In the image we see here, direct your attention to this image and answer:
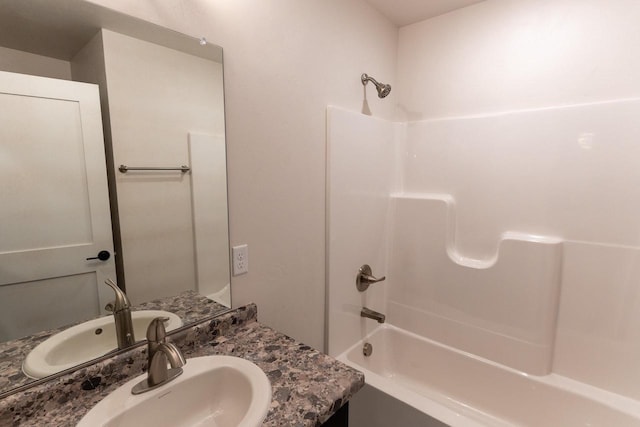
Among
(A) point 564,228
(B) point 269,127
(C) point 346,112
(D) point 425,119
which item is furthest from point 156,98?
(A) point 564,228

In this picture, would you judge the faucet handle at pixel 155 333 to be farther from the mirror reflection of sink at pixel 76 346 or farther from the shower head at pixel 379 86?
the shower head at pixel 379 86

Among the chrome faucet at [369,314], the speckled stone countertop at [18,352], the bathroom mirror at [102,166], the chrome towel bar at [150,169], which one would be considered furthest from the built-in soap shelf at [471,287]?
the speckled stone countertop at [18,352]

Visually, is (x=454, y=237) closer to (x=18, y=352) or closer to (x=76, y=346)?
(x=76, y=346)

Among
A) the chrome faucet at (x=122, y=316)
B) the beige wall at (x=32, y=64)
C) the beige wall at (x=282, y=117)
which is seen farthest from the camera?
the beige wall at (x=282, y=117)

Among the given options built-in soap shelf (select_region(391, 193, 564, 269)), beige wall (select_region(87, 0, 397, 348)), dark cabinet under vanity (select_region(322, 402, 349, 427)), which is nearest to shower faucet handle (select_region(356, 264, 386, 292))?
beige wall (select_region(87, 0, 397, 348))

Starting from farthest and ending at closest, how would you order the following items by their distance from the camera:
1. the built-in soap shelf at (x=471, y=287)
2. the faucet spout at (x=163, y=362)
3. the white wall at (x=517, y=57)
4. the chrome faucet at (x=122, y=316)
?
1. the built-in soap shelf at (x=471, y=287)
2. the white wall at (x=517, y=57)
3. the chrome faucet at (x=122, y=316)
4. the faucet spout at (x=163, y=362)

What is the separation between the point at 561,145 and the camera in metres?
1.53

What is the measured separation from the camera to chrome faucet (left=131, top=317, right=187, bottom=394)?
85 cm

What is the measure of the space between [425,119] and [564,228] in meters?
0.98

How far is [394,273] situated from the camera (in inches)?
85.0

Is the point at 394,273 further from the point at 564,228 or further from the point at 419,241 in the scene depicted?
the point at 564,228

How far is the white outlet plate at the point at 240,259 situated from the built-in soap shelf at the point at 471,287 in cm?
118

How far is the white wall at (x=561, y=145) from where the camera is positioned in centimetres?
141

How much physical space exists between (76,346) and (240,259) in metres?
0.56
